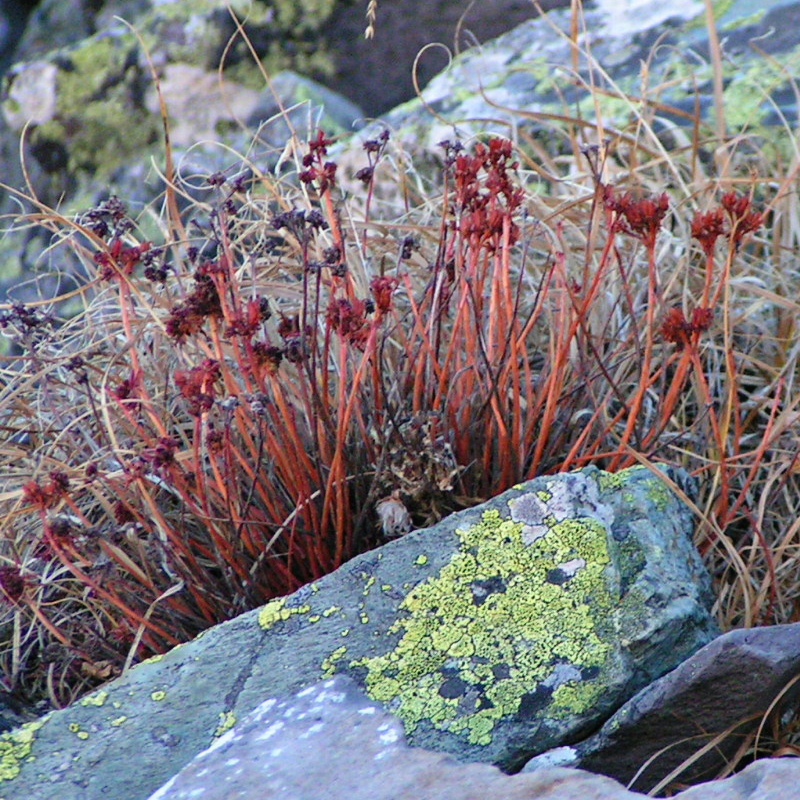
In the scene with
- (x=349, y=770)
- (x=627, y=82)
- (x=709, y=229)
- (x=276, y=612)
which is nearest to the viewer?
(x=349, y=770)

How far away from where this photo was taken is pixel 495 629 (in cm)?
167

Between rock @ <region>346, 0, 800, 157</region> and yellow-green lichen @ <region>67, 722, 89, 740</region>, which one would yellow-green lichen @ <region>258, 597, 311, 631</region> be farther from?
rock @ <region>346, 0, 800, 157</region>

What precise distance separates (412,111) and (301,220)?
211cm

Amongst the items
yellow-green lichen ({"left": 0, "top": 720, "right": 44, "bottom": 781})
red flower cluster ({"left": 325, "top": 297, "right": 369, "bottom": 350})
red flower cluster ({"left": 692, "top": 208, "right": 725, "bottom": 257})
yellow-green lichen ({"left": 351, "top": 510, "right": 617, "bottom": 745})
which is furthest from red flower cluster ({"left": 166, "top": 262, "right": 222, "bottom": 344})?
red flower cluster ({"left": 692, "top": 208, "right": 725, "bottom": 257})

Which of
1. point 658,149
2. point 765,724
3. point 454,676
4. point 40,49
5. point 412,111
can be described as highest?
point 40,49

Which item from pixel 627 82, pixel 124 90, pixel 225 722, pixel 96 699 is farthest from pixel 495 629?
pixel 124 90

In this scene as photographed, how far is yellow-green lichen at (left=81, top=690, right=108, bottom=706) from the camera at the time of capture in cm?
171

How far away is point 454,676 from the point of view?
1625 mm

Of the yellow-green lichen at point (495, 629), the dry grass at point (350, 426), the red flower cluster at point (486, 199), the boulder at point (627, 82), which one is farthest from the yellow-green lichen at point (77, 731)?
the boulder at point (627, 82)

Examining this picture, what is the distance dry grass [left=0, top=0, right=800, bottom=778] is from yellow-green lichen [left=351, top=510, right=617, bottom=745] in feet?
0.69

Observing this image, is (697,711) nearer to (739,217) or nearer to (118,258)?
(739,217)

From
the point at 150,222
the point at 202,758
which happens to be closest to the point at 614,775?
the point at 202,758

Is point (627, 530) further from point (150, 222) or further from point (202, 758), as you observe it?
point (150, 222)

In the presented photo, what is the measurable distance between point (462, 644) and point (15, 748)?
735mm
